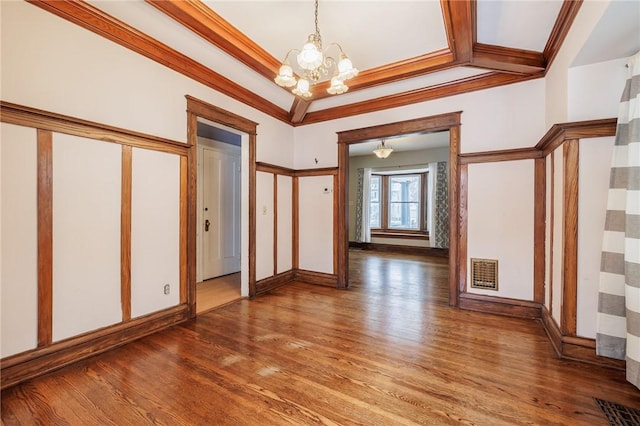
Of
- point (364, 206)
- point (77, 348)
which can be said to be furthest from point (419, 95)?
Answer: point (364, 206)

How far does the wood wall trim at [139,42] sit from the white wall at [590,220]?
3699 mm

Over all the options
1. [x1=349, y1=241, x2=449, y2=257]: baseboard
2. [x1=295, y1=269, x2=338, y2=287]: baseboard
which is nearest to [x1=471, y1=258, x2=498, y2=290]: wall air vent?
[x1=295, y1=269, x2=338, y2=287]: baseboard

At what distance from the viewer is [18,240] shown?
6.06 feet

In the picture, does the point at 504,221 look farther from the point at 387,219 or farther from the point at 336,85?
the point at 387,219

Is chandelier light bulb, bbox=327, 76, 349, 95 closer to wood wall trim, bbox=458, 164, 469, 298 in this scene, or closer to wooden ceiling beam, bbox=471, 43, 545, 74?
wooden ceiling beam, bbox=471, 43, 545, 74

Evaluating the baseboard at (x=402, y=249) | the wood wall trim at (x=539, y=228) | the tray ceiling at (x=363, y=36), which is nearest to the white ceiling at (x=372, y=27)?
the tray ceiling at (x=363, y=36)

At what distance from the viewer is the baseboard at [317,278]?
427 centimetres

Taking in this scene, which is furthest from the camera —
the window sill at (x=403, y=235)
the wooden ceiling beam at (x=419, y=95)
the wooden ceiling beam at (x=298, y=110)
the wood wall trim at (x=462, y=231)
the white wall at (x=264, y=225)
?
the window sill at (x=403, y=235)

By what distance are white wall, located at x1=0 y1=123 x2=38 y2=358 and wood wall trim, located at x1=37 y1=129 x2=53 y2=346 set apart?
25 millimetres

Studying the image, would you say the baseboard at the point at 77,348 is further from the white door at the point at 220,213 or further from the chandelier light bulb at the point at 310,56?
the chandelier light bulb at the point at 310,56

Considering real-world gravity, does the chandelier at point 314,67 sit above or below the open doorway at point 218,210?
above

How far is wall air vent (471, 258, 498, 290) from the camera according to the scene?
319 cm

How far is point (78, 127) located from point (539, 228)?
456 centimetres

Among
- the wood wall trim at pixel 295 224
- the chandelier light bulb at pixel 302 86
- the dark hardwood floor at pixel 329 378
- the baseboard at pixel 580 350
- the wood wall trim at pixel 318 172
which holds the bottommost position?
the dark hardwood floor at pixel 329 378
